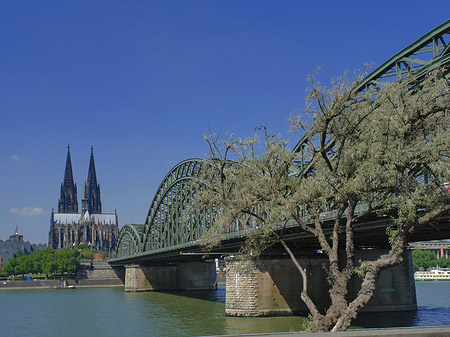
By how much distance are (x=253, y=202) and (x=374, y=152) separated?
7111 mm

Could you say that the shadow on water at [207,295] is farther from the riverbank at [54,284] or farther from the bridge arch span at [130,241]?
the riverbank at [54,284]

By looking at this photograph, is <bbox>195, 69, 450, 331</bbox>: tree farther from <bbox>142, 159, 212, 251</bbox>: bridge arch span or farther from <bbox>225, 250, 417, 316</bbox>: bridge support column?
<bbox>142, 159, 212, 251</bbox>: bridge arch span

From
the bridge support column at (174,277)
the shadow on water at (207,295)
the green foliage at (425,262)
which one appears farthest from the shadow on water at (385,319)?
the green foliage at (425,262)

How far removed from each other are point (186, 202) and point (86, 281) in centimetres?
6404

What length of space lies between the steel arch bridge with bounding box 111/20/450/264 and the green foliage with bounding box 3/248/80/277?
77.3 ft

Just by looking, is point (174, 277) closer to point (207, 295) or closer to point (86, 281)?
point (207, 295)

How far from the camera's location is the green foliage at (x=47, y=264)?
165 metres

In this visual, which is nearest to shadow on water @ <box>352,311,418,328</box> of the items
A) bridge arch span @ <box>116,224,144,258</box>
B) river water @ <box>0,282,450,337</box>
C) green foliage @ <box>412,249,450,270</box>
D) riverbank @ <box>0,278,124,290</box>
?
river water @ <box>0,282,450,337</box>

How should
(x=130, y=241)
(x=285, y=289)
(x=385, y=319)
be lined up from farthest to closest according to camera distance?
1. (x=130, y=241)
2. (x=285, y=289)
3. (x=385, y=319)

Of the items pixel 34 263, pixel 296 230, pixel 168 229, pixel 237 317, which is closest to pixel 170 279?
pixel 168 229

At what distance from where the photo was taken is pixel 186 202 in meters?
93.8

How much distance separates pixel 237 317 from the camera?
47656mm

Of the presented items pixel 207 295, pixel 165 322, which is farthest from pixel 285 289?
pixel 207 295

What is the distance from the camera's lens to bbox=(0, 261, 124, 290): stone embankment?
133125 millimetres
